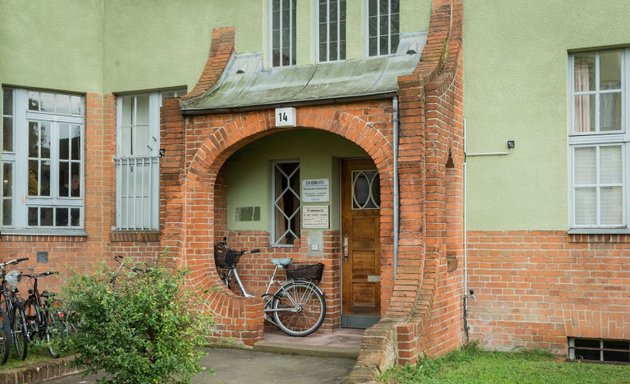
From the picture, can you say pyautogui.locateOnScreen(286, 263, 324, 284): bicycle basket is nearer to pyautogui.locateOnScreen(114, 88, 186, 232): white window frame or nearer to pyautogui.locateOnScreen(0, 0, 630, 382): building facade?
pyautogui.locateOnScreen(0, 0, 630, 382): building facade

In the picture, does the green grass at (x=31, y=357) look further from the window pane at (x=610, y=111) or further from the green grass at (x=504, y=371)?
the window pane at (x=610, y=111)

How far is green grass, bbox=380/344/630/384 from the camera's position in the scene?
8.59 m

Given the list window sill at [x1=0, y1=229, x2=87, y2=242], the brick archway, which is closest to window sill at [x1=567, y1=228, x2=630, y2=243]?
the brick archway

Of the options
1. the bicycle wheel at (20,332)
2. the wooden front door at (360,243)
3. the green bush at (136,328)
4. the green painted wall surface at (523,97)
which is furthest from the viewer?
the wooden front door at (360,243)

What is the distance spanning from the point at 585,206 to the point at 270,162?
4.74 meters

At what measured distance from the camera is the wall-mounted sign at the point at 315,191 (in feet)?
38.9

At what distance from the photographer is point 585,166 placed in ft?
34.2

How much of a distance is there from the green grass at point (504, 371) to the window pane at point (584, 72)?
3558 millimetres

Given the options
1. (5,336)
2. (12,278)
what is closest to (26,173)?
(12,278)

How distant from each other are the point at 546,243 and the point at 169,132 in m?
5.43

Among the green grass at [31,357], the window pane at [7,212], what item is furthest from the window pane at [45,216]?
the green grass at [31,357]

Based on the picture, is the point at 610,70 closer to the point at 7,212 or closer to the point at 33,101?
the point at 33,101

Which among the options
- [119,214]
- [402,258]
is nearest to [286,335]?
[402,258]

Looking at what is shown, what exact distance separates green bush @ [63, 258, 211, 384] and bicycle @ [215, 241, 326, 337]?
12.7ft
